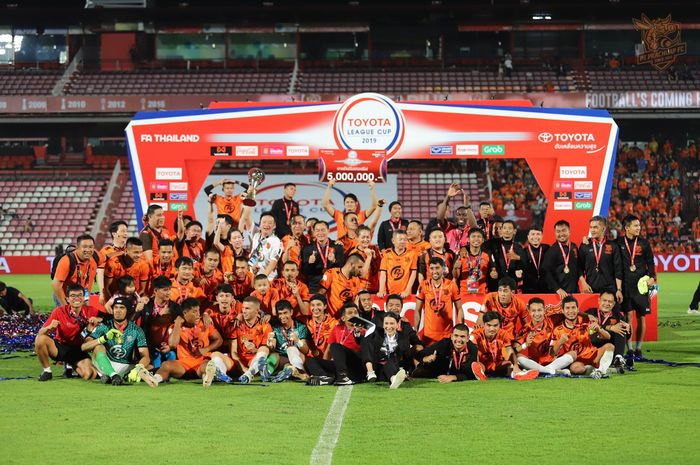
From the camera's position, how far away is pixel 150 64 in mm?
44969

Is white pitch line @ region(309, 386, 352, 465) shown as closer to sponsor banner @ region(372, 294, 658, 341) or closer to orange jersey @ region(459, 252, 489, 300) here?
sponsor banner @ region(372, 294, 658, 341)

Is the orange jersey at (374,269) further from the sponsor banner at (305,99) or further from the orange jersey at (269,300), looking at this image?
the sponsor banner at (305,99)

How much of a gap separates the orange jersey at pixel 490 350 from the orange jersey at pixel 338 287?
183cm

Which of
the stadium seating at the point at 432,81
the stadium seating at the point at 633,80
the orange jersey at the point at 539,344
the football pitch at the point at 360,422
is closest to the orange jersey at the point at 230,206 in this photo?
the football pitch at the point at 360,422

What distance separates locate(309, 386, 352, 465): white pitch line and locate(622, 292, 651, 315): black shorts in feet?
16.1

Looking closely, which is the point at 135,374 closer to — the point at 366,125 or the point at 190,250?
the point at 190,250

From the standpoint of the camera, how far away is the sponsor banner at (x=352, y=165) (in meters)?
16.2

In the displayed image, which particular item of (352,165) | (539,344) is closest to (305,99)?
(352,165)

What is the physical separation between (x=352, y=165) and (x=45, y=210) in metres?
25.5

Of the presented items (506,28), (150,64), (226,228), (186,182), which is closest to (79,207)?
(150,64)

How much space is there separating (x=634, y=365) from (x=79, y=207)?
30.1m

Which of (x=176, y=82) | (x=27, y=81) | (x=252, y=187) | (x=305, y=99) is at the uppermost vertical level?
(x=27, y=81)

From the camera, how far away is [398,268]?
12750 mm

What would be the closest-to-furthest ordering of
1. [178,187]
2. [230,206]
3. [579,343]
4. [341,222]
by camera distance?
1. [579,343]
2. [341,222]
3. [230,206]
4. [178,187]
